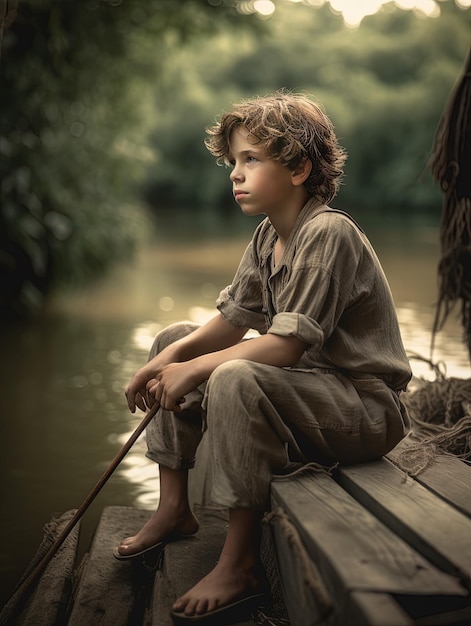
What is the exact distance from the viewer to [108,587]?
173 centimetres

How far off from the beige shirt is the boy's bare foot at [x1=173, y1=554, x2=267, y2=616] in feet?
1.29

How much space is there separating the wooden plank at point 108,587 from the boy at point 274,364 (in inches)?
Answer: 1.9

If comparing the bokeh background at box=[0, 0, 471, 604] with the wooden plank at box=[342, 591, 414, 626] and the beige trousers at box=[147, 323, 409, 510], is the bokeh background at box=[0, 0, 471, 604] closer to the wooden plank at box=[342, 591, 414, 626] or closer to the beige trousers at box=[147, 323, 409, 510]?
the beige trousers at box=[147, 323, 409, 510]

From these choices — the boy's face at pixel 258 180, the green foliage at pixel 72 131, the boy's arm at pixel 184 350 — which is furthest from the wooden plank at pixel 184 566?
the green foliage at pixel 72 131

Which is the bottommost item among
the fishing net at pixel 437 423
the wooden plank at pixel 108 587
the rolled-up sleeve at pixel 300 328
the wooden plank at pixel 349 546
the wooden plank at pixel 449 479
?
the wooden plank at pixel 108 587

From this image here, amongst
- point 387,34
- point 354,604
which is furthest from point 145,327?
point 387,34

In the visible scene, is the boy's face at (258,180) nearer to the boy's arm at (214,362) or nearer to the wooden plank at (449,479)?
the boy's arm at (214,362)

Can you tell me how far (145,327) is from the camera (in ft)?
16.2

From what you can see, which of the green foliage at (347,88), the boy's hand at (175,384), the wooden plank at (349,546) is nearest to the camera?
the wooden plank at (349,546)

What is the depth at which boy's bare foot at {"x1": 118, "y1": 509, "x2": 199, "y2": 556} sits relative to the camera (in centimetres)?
182

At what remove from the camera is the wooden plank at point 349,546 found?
3.80 ft

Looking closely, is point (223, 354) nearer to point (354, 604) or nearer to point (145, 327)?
point (354, 604)

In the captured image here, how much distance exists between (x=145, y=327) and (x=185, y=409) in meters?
3.16

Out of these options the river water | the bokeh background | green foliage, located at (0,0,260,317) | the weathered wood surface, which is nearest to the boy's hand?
the weathered wood surface
